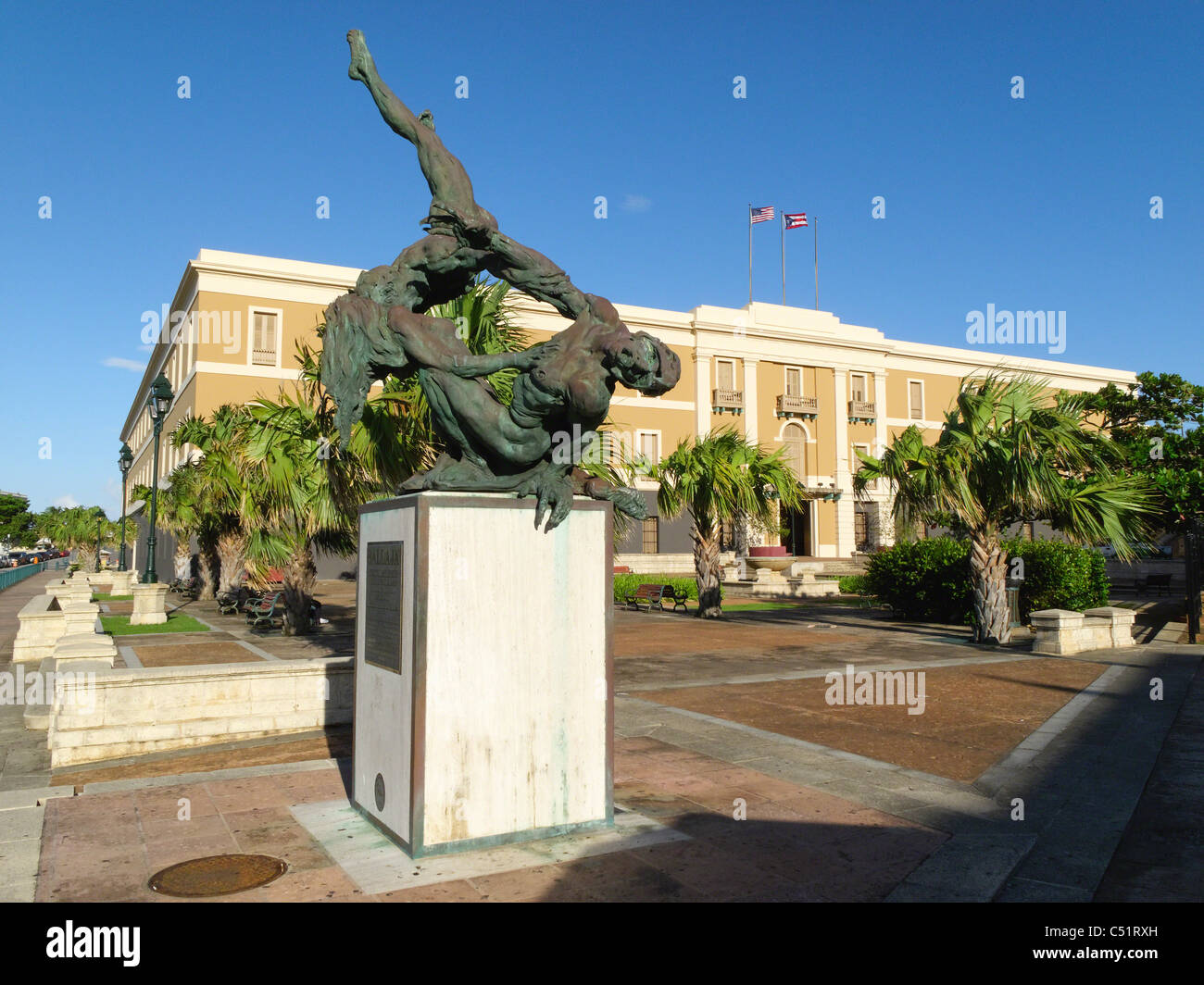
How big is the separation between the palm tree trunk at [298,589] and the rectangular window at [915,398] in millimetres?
47688

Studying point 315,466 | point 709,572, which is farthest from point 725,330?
point 315,466

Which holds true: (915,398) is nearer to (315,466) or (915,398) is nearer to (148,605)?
(148,605)

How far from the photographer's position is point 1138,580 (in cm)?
3406

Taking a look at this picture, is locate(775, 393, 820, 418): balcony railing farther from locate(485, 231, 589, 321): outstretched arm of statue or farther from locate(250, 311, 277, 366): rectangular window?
locate(485, 231, 589, 321): outstretched arm of statue

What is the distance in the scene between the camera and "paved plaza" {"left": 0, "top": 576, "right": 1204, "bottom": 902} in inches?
170

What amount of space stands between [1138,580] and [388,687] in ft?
123

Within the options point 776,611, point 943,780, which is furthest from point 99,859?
point 776,611

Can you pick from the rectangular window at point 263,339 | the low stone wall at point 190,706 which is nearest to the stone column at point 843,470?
the rectangular window at point 263,339

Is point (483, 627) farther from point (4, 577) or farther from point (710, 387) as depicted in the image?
point (4, 577)

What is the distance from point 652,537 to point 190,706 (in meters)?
39.1

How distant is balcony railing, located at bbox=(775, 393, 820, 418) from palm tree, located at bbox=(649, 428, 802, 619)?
92.3 feet

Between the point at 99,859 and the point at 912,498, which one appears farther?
the point at 912,498

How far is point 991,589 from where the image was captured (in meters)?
15.9

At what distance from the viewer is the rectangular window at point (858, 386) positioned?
5322 cm
